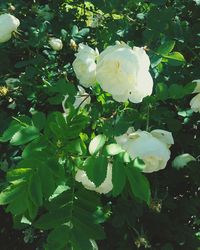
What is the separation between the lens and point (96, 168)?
1305mm

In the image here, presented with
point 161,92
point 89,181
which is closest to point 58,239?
point 89,181

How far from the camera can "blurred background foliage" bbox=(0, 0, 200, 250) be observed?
1807 millimetres

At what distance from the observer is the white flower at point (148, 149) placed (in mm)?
1350

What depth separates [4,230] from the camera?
9.25 ft

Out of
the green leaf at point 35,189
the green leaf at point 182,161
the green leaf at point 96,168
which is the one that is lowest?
the green leaf at point 182,161

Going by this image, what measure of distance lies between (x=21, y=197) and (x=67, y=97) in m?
0.41

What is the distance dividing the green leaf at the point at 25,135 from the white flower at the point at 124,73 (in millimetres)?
226

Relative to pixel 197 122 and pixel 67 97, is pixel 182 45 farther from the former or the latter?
pixel 67 97

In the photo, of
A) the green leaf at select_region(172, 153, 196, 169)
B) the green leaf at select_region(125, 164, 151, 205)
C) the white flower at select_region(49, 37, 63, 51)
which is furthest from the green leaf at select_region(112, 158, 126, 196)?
the white flower at select_region(49, 37, 63, 51)

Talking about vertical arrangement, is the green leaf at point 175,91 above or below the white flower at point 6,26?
above

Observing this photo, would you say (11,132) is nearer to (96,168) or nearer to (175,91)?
(96,168)

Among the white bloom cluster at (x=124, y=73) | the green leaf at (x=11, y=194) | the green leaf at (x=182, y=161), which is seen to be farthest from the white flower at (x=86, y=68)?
the green leaf at (x=182, y=161)

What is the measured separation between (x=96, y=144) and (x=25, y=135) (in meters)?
0.19

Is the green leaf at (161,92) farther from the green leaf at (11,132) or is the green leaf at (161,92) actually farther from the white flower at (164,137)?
the green leaf at (11,132)
